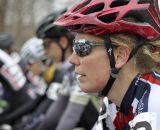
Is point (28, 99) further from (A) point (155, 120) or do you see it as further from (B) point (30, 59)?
(A) point (155, 120)

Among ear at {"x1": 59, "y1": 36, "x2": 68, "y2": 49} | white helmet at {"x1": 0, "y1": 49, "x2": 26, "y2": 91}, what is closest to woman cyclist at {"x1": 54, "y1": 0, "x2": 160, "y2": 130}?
ear at {"x1": 59, "y1": 36, "x2": 68, "y2": 49}

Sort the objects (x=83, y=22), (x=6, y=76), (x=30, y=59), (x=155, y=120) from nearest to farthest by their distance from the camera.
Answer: (x=155, y=120) < (x=83, y=22) < (x=6, y=76) < (x=30, y=59)

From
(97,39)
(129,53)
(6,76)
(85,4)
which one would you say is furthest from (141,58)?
(6,76)

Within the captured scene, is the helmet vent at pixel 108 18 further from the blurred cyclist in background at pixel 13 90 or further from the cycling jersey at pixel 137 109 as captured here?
the blurred cyclist in background at pixel 13 90

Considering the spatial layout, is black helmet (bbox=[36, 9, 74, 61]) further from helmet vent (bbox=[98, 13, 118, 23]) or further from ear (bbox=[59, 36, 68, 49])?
helmet vent (bbox=[98, 13, 118, 23])

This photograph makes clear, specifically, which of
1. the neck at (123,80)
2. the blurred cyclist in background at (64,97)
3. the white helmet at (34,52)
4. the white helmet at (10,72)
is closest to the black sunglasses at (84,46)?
→ the neck at (123,80)

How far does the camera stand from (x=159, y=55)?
10.3 ft

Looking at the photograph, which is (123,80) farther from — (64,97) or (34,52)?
(34,52)

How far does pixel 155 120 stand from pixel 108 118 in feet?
1.93

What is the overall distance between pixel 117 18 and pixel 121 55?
0.23m

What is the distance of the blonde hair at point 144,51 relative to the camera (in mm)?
3100

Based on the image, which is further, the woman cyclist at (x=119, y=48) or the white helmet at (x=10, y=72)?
the white helmet at (x=10, y=72)

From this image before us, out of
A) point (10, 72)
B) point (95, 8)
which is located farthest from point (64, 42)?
point (95, 8)

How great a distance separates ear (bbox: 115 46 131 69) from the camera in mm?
3111
